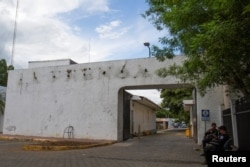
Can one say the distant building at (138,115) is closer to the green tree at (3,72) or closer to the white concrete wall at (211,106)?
the white concrete wall at (211,106)

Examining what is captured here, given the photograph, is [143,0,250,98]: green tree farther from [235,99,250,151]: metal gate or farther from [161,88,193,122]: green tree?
[161,88,193,122]: green tree

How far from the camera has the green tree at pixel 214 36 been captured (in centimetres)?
647

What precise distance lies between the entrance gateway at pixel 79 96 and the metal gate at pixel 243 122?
4352 millimetres

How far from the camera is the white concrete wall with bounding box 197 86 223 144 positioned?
658 inches

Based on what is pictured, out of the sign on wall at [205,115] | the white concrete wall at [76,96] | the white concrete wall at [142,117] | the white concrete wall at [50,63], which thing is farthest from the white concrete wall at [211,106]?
the white concrete wall at [50,63]

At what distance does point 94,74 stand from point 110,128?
12.2 ft

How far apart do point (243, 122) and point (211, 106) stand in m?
5.19

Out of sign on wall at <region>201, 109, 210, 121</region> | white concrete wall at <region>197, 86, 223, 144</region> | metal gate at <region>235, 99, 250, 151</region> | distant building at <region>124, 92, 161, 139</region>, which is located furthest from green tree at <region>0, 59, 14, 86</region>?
metal gate at <region>235, 99, 250, 151</region>

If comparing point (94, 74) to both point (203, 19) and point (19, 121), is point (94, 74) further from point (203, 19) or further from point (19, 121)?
point (203, 19)

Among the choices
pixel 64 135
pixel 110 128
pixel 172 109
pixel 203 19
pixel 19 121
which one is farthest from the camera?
pixel 172 109

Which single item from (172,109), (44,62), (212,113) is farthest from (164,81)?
(172,109)

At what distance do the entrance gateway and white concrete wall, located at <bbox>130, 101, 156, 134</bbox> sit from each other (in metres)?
6.28

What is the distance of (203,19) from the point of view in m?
7.95

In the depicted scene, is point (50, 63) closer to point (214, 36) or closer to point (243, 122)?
point (243, 122)
